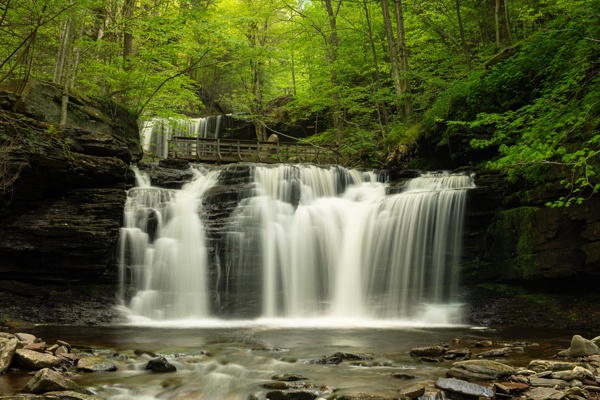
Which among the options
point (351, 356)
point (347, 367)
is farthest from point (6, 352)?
point (351, 356)

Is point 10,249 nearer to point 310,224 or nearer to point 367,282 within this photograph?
point 310,224

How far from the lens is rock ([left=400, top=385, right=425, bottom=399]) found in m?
4.94

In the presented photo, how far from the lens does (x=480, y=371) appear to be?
560cm

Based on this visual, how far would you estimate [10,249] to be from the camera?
435 inches

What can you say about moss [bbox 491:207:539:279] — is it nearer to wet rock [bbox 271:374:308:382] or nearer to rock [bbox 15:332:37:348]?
wet rock [bbox 271:374:308:382]

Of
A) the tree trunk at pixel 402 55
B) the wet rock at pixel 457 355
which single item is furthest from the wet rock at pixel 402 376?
the tree trunk at pixel 402 55

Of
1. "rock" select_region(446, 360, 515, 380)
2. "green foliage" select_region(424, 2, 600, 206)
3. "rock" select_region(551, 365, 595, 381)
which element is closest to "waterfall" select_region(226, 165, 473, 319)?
"green foliage" select_region(424, 2, 600, 206)

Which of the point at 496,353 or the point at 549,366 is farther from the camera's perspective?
the point at 496,353

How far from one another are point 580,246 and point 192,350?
821cm

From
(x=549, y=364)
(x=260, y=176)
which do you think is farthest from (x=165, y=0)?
(x=549, y=364)

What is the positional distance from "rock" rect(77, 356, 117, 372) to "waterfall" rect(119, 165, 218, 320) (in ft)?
17.7

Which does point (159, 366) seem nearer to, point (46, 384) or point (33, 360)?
point (33, 360)

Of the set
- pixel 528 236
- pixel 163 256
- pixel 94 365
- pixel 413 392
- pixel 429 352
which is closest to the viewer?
A: pixel 413 392

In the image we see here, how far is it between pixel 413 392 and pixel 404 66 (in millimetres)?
15954
